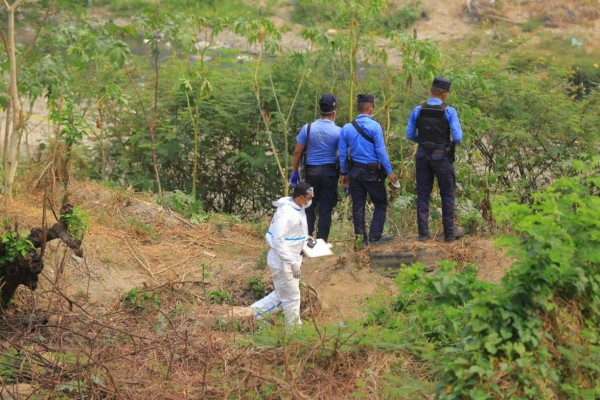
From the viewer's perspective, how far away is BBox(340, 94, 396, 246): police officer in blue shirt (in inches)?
387

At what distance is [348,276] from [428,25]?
1955 centimetres

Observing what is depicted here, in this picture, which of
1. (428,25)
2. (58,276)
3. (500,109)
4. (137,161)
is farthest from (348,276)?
(428,25)

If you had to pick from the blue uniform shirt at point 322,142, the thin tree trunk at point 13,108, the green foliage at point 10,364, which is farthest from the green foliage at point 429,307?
the thin tree trunk at point 13,108

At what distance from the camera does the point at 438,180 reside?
393 inches

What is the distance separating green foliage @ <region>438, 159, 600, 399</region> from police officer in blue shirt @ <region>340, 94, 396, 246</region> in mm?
3299

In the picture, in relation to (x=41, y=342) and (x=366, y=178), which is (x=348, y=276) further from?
(x=41, y=342)

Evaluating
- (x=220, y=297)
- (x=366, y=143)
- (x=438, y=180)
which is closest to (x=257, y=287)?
(x=220, y=297)

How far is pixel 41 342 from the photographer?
8.16 m

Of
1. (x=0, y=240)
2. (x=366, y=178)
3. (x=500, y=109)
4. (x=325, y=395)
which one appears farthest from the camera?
(x=500, y=109)

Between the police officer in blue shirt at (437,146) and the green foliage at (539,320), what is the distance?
315 cm

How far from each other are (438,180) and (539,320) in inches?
150

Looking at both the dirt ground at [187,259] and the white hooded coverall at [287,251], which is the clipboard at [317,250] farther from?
the dirt ground at [187,259]

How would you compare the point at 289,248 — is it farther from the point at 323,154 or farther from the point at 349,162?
the point at 323,154

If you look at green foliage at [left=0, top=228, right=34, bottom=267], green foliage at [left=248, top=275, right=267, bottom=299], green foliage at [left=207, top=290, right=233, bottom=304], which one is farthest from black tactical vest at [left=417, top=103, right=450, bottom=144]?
green foliage at [left=0, top=228, right=34, bottom=267]
